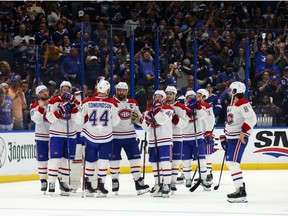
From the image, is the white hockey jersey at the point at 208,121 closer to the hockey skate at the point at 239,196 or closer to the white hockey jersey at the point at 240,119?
the white hockey jersey at the point at 240,119

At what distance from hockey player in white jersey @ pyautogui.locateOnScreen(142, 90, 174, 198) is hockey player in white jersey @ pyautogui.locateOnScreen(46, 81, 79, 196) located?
108cm

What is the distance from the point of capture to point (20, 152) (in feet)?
Result: 50.3

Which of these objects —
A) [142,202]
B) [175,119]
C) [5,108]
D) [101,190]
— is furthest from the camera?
[5,108]

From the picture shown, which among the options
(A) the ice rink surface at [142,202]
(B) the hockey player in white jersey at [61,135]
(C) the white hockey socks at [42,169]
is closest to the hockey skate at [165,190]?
(A) the ice rink surface at [142,202]

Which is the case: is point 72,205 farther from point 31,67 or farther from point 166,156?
point 31,67

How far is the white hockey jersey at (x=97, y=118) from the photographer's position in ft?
40.2

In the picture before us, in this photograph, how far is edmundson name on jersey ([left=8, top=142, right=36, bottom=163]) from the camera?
49.6 feet

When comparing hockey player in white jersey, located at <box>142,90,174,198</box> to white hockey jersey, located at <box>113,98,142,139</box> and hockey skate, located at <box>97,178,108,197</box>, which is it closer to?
white hockey jersey, located at <box>113,98,142,139</box>

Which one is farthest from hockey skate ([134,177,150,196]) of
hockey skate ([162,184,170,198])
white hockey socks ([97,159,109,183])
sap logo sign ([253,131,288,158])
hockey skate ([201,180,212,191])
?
sap logo sign ([253,131,288,158])

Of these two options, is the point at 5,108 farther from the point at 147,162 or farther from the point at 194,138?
the point at 147,162

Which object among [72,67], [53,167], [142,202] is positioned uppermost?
[72,67]

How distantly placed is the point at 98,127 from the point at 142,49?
16.7 feet

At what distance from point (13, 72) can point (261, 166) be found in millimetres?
5758

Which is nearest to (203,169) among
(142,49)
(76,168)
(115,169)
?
(115,169)
